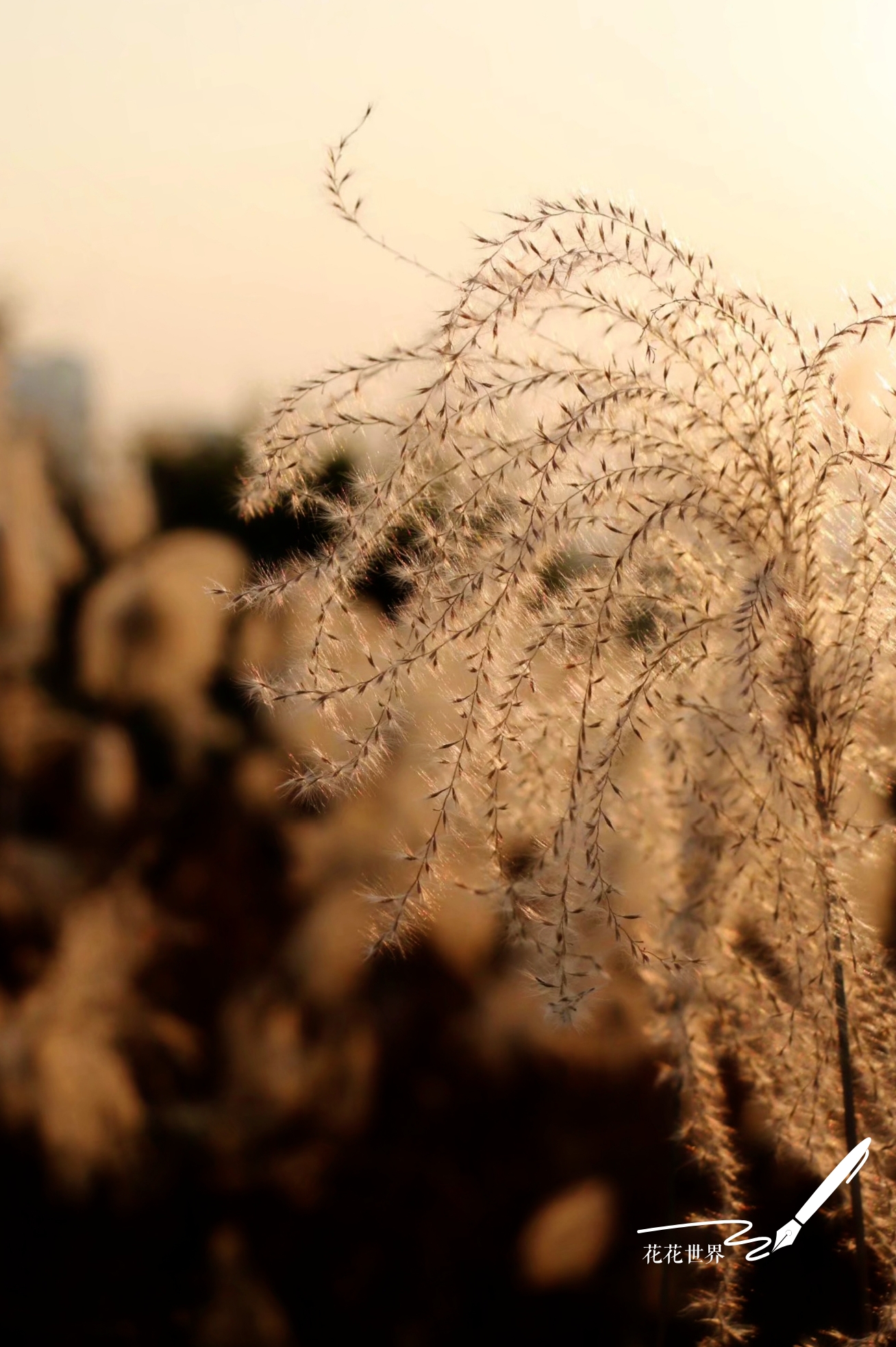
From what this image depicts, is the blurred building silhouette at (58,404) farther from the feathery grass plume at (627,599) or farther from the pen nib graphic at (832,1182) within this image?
the pen nib graphic at (832,1182)

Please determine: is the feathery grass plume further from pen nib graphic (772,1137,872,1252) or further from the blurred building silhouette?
the blurred building silhouette

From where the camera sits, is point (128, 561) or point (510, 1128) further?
point (128, 561)

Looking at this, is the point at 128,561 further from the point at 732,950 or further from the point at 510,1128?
the point at 732,950

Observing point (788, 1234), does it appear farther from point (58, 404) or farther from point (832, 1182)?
point (58, 404)

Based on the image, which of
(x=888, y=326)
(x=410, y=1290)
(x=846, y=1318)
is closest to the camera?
(x=888, y=326)

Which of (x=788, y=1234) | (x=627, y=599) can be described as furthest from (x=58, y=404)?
(x=788, y=1234)

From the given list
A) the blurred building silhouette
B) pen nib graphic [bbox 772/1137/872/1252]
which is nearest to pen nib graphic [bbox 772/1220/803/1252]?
pen nib graphic [bbox 772/1137/872/1252]

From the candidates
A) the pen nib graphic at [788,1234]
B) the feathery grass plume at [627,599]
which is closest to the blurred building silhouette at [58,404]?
the feathery grass plume at [627,599]

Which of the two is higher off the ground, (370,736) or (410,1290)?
(370,736)

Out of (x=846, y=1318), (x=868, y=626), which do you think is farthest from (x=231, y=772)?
(x=868, y=626)
